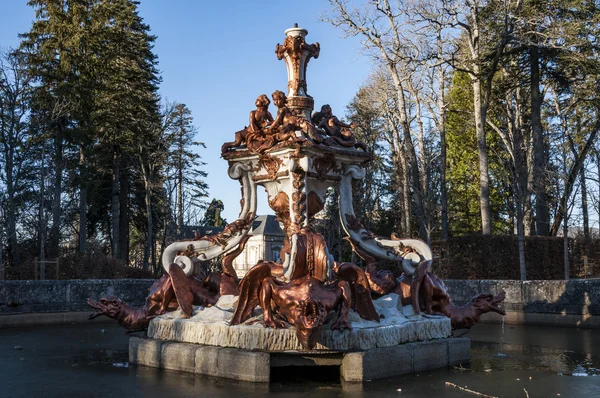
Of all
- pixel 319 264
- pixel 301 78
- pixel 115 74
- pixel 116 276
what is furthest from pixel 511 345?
pixel 115 74

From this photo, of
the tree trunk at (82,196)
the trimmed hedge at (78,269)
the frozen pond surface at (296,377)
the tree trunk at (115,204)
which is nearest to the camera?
Answer: the frozen pond surface at (296,377)

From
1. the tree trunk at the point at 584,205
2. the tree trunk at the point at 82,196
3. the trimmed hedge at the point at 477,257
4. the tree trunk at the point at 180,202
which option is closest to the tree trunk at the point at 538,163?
the tree trunk at the point at 584,205

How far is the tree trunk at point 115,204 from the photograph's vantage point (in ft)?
120

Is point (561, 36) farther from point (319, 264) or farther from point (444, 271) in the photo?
point (319, 264)

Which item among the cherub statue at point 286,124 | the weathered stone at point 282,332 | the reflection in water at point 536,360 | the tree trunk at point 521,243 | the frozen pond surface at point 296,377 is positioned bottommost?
the reflection in water at point 536,360

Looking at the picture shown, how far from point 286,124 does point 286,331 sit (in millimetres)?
3233

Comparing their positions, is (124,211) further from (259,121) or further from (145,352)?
(145,352)

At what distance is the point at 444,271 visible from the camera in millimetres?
22625

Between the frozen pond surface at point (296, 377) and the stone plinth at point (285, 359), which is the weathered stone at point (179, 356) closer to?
the stone plinth at point (285, 359)

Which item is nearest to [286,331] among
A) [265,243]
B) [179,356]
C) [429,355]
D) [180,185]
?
[179,356]

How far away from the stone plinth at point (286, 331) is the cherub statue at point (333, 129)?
96.6 inches

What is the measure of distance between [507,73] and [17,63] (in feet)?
71.7

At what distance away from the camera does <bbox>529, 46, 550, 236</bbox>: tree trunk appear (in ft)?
85.1

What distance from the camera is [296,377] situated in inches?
310
